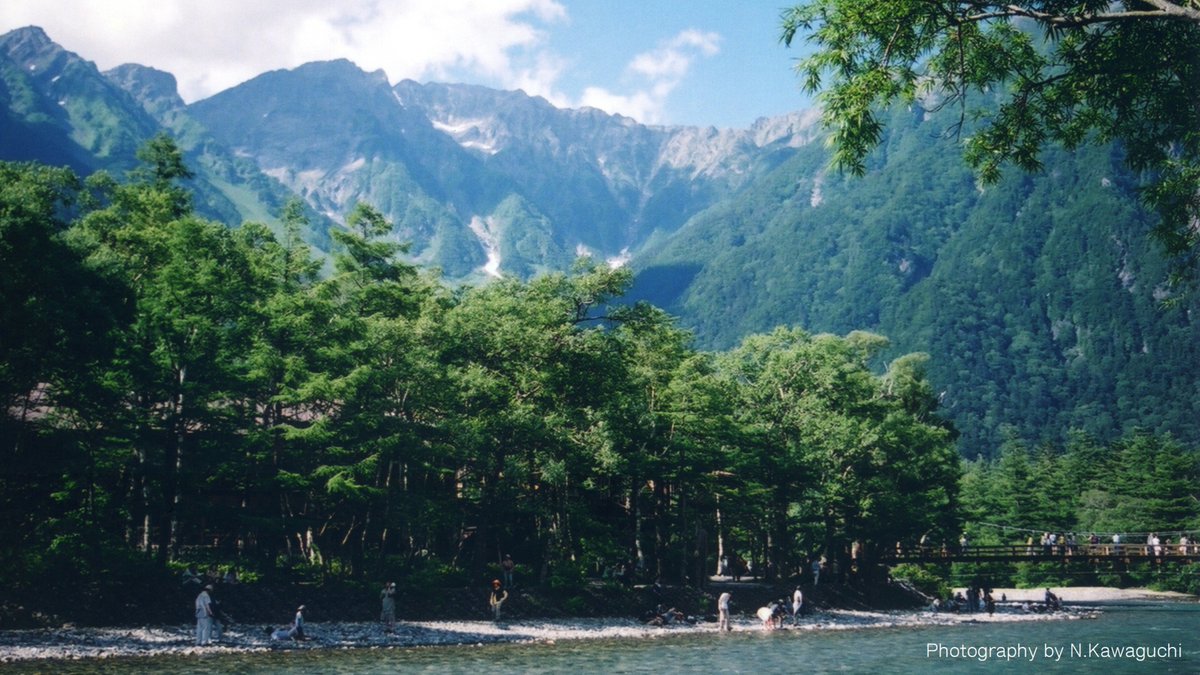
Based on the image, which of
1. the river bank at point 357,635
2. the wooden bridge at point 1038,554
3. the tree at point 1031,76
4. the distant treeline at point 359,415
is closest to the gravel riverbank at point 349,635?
the river bank at point 357,635

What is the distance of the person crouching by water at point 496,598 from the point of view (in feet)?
133

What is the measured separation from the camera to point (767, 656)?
33.2 m

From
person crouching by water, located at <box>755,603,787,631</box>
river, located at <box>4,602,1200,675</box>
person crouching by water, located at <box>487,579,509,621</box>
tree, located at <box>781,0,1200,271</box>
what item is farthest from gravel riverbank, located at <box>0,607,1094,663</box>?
tree, located at <box>781,0,1200,271</box>

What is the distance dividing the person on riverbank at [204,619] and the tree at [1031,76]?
1100 inches

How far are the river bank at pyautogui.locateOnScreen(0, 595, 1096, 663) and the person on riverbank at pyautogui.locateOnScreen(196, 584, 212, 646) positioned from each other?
35 centimetres

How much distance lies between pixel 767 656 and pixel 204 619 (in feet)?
67.7

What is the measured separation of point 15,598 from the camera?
3064 cm

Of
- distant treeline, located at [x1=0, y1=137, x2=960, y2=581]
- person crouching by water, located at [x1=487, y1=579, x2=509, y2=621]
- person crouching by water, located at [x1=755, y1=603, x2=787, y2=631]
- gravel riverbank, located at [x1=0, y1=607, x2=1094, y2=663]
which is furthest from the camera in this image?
person crouching by water, located at [x1=755, y1=603, x2=787, y2=631]

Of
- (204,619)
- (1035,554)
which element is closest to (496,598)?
(204,619)

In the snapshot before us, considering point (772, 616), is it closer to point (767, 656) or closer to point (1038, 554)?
point (767, 656)

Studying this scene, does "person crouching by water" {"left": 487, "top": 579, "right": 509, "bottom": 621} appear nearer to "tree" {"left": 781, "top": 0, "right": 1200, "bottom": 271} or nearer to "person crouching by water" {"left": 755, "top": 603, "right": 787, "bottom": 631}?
"person crouching by water" {"left": 755, "top": 603, "right": 787, "bottom": 631}

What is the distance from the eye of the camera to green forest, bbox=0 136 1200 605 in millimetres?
31312

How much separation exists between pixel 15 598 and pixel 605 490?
2778 centimetres

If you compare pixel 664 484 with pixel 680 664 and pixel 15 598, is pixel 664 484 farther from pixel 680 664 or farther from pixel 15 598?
pixel 15 598
